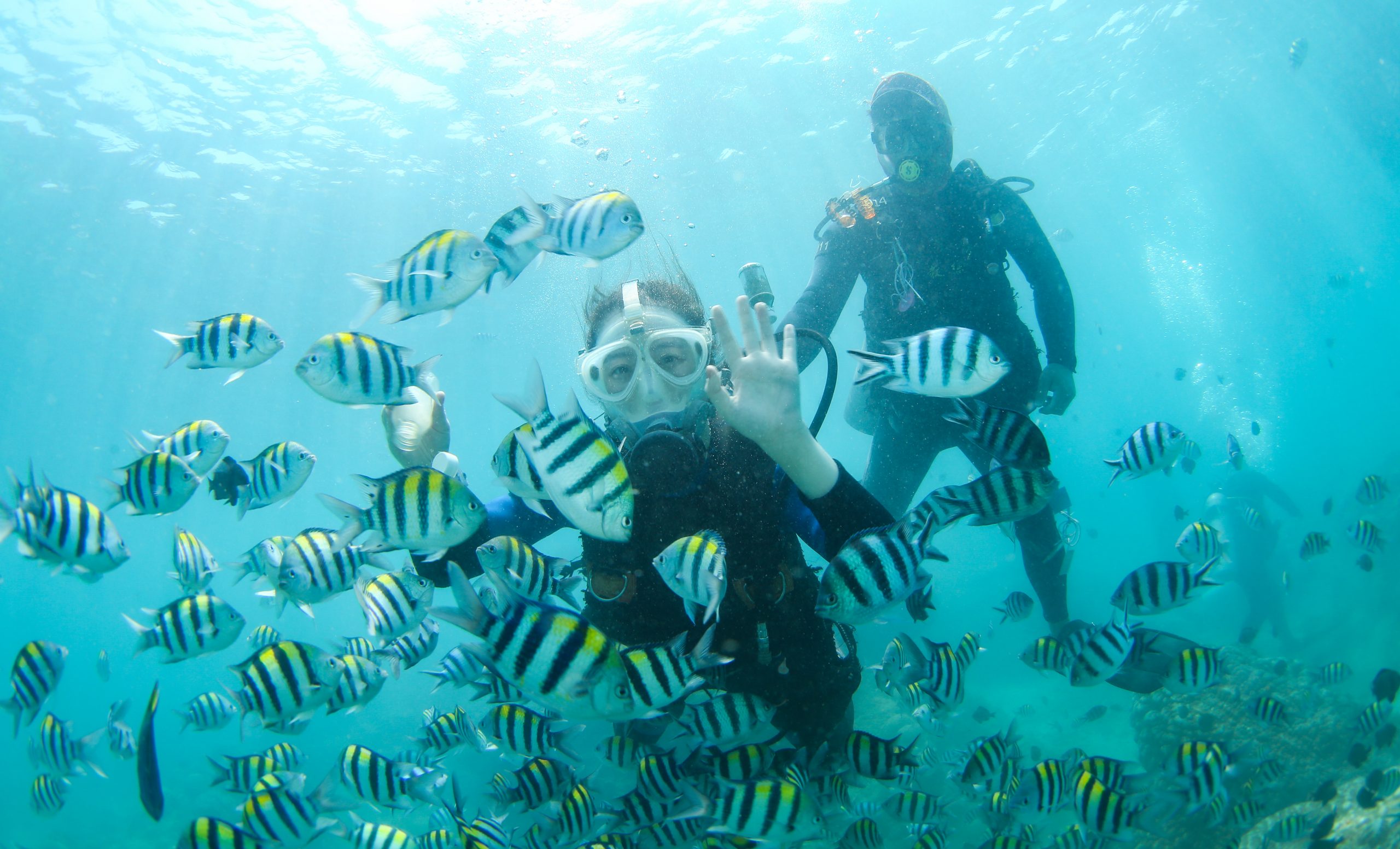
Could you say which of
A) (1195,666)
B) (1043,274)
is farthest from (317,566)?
(1043,274)

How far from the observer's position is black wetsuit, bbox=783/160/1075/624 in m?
5.49

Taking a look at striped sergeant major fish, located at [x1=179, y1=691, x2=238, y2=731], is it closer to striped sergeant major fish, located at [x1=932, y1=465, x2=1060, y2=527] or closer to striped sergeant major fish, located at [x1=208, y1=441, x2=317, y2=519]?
striped sergeant major fish, located at [x1=208, y1=441, x2=317, y2=519]

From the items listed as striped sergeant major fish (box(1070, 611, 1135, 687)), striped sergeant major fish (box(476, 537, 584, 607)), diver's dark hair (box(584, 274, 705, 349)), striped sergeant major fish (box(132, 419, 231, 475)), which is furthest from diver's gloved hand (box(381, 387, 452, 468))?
striped sergeant major fish (box(1070, 611, 1135, 687))

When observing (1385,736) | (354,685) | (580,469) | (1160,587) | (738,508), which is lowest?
(1385,736)

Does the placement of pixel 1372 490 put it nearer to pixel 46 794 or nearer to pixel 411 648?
pixel 411 648

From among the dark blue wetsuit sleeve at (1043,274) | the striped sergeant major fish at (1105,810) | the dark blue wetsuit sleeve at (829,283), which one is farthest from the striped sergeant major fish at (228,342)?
the dark blue wetsuit sleeve at (1043,274)

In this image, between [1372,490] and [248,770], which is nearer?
[248,770]

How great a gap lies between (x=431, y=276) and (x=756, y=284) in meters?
2.90

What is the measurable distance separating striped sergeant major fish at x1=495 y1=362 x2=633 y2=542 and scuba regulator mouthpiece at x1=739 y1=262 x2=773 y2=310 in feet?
11.8

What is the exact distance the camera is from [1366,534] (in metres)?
7.66

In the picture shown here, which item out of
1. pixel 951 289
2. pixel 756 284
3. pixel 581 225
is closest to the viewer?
pixel 581 225

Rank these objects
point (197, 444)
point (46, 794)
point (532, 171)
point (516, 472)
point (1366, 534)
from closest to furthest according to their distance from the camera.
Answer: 1. point (516, 472)
2. point (197, 444)
3. point (46, 794)
4. point (1366, 534)
5. point (532, 171)

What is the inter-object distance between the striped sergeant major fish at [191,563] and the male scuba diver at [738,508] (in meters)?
2.14

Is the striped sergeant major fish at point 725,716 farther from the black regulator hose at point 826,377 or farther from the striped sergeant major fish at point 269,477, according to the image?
the striped sergeant major fish at point 269,477
